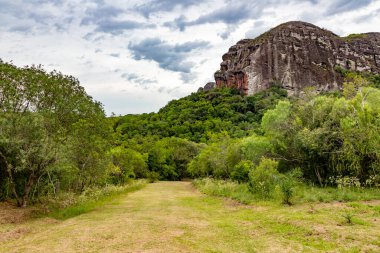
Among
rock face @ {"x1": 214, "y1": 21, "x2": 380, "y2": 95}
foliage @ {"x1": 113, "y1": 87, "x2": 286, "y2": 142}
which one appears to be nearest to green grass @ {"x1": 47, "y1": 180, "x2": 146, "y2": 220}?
foliage @ {"x1": 113, "y1": 87, "x2": 286, "y2": 142}

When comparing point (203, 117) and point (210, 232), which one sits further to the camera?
point (203, 117)

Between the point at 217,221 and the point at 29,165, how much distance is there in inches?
431

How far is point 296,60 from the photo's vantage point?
10769cm

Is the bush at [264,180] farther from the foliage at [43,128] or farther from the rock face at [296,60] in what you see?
the rock face at [296,60]

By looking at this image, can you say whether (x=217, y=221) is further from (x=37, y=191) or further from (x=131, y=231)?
(x=37, y=191)

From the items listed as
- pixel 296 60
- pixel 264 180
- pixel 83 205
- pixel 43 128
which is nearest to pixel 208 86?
pixel 296 60

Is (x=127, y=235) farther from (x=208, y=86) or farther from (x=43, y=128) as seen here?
(x=208, y=86)

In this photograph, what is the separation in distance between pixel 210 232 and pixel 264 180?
461 inches

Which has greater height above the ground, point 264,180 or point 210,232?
point 264,180

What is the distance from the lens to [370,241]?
33.3 feet

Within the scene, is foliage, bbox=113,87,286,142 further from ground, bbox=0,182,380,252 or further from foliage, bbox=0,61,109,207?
ground, bbox=0,182,380,252

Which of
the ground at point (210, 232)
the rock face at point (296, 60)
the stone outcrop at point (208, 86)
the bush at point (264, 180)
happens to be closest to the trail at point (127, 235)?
the ground at point (210, 232)

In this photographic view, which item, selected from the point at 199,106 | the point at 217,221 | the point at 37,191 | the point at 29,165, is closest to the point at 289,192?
the point at 217,221

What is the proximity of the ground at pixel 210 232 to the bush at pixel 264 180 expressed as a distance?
14.9 feet
